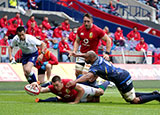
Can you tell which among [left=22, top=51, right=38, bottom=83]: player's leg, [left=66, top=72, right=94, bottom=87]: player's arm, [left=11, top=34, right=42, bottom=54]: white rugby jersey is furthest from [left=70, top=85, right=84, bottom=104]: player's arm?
[left=22, top=51, right=38, bottom=83]: player's leg

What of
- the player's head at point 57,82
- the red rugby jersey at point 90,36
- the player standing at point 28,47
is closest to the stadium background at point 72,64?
Result: the player standing at point 28,47

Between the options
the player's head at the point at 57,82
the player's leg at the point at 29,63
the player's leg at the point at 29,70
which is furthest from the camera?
the player's leg at the point at 29,63

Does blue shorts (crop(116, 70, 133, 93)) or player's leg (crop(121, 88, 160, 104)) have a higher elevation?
blue shorts (crop(116, 70, 133, 93))

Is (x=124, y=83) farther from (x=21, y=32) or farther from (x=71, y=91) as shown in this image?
(x=21, y=32)

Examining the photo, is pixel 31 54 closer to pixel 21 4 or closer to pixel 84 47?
pixel 84 47

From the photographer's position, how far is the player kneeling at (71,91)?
392 inches

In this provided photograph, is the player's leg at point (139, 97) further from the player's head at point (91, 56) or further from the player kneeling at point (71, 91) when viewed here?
the player's head at point (91, 56)

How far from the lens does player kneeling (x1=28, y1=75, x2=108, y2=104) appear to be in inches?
392

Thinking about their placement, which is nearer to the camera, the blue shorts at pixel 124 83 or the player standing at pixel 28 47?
the blue shorts at pixel 124 83

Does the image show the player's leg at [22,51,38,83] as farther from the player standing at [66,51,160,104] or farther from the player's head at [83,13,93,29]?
the player standing at [66,51,160,104]

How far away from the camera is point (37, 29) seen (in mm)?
25766

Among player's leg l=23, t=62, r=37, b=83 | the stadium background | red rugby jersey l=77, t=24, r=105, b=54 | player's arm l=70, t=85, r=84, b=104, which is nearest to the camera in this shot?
player's arm l=70, t=85, r=84, b=104

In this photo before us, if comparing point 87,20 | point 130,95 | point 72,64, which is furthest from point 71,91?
point 72,64

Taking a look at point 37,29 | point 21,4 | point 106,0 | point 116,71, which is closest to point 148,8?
point 106,0
